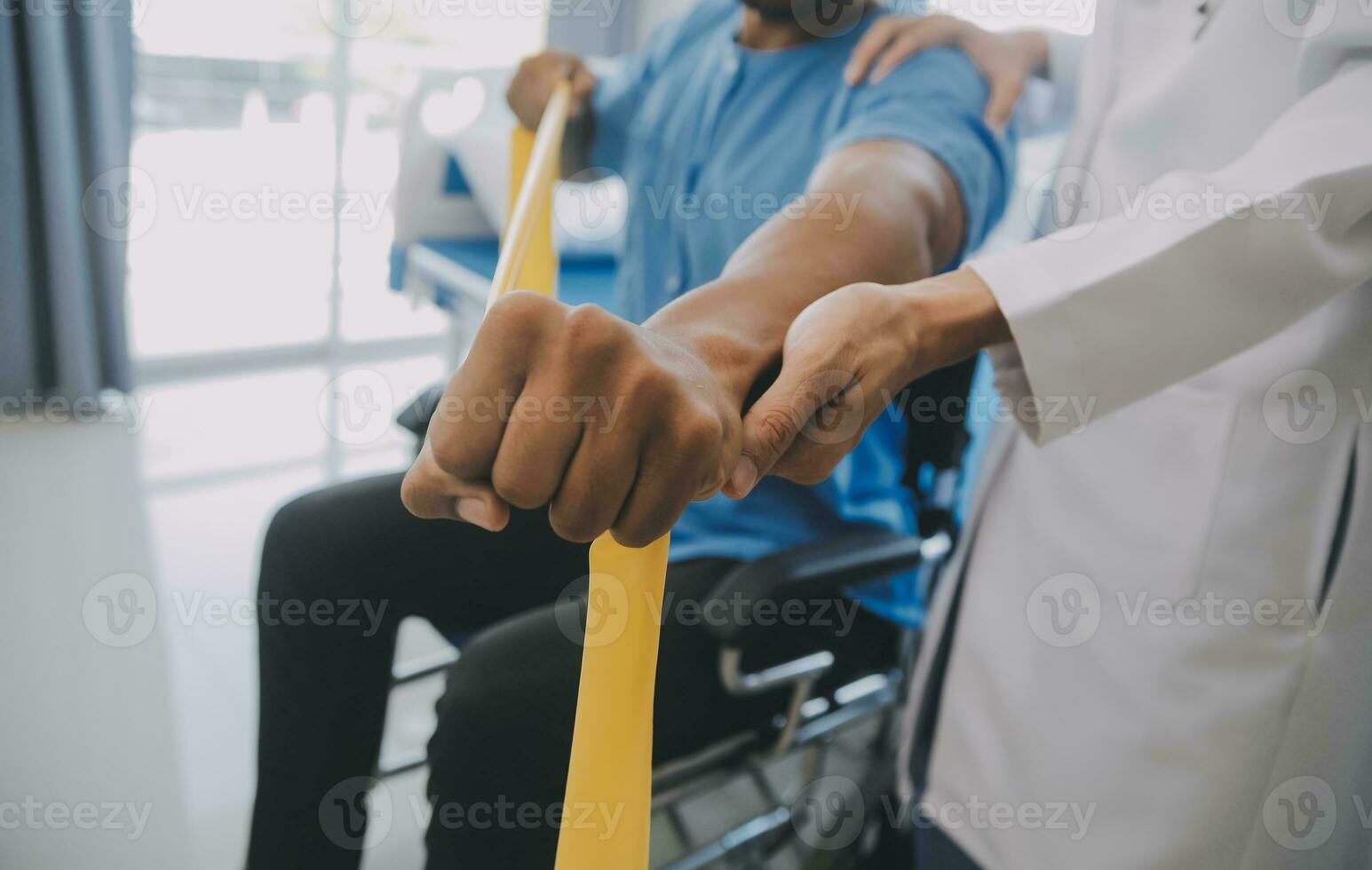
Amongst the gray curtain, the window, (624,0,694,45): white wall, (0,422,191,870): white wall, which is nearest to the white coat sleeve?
(0,422,191,870): white wall

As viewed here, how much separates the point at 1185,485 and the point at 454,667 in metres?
0.66

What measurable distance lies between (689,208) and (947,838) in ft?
2.53

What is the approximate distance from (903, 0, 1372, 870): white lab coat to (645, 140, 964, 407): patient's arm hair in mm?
124

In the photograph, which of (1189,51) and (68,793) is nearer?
(1189,51)

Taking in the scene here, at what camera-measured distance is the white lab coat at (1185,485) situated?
0.61 meters

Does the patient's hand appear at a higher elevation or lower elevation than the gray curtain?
higher

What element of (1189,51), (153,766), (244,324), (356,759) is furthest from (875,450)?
(244,324)

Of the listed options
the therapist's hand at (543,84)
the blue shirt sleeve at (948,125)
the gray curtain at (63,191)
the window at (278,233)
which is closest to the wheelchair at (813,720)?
the blue shirt sleeve at (948,125)

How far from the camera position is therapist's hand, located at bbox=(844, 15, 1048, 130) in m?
0.92

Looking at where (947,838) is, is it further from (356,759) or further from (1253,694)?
(356,759)

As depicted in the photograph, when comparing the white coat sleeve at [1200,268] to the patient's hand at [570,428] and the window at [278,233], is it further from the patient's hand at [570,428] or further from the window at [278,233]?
the window at [278,233]

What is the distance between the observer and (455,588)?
3.22 ft

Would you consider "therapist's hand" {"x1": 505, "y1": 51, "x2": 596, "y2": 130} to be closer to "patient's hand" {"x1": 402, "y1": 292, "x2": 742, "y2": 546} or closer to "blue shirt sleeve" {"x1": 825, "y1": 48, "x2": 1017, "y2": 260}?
"blue shirt sleeve" {"x1": 825, "y1": 48, "x2": 1017, "y2": 260}

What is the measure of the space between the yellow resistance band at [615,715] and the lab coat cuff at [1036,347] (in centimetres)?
27
